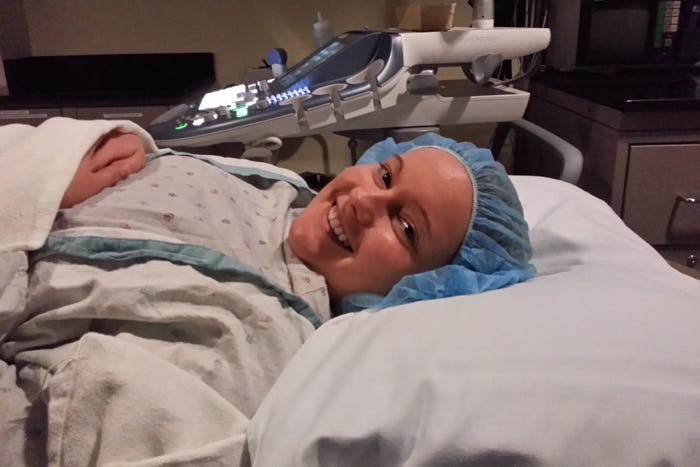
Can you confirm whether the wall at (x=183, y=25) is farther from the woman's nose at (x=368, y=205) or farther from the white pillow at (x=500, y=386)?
the white pillow at (x=500, y=386)

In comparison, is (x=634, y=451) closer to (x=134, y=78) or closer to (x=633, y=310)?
(x=633, y=310)

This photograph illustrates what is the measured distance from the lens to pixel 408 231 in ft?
2.75

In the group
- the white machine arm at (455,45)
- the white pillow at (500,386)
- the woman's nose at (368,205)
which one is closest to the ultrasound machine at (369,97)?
the white machine arm at (455,45)

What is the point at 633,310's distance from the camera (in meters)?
0.63

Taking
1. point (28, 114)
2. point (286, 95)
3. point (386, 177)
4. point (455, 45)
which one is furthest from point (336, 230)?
point (28, 114)

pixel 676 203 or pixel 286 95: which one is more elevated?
pixel 286 95

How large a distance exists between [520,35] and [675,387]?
3.16 feet

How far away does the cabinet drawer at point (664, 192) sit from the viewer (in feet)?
3.90

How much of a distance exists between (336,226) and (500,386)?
40 centimetres

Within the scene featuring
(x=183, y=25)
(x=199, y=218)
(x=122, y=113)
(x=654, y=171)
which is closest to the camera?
A: (x=199, y=218)

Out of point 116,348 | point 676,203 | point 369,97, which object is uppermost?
point 369,97

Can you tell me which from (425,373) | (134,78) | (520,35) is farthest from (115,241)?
(134,78)

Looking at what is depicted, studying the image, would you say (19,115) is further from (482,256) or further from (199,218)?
(482,256)

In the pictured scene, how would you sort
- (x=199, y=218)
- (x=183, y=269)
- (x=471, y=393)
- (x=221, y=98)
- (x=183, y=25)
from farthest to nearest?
(x=183, y=25), (x=221, y=98), (x=199, y=218), (x=183, y=269), (x=471, y=393)
